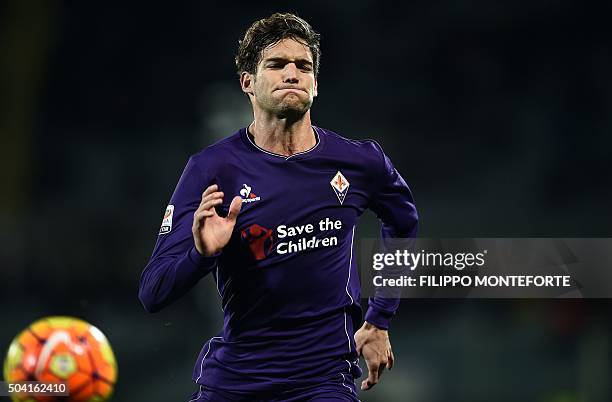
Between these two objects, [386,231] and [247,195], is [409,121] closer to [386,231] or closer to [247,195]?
[386,231]

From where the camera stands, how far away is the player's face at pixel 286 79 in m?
3.07

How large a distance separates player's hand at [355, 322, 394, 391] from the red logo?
65 centimetres

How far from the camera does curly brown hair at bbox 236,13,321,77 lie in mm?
3172

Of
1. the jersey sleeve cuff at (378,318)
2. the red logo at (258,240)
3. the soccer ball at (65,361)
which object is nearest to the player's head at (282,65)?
the red logo at (258,240)

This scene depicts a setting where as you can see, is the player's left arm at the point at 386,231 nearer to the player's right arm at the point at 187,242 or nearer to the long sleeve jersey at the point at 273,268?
the long sleeve jersey at the point at 273,268

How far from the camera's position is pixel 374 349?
136 inches

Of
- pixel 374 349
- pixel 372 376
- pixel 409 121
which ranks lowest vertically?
pixel 372 376

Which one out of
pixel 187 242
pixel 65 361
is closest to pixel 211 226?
pixel 187 242

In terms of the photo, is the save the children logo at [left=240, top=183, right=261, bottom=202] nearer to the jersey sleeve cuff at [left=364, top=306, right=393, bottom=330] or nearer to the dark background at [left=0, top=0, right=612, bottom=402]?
the jersey sleeve cuff at [left=364, top=306, right=393, bottom=330]

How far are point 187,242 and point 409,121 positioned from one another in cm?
941

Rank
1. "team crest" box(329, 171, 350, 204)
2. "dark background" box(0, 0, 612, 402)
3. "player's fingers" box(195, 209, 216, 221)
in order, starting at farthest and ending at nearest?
"dark background" box(0, 0, 612, 402), "team crest" box(329, 171, 350, 204), "player's fingers" box(195, 209, 216, 221)

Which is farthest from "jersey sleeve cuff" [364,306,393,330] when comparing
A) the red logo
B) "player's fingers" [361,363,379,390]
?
the red logo

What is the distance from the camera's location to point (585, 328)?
10.8m

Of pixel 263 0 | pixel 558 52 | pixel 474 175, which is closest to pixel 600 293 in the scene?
pixel 474 175
